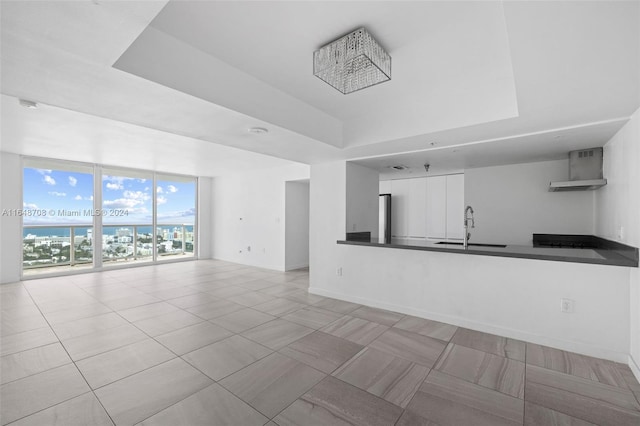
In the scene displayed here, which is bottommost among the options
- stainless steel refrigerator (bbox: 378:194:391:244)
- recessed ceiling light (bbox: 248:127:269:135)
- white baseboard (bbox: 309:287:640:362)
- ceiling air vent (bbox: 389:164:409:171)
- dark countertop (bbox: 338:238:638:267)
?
white baseboard (bbox: 309:287:640:362)

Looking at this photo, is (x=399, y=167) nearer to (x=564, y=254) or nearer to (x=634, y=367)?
(x=564, y=254)

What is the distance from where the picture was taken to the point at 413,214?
619 centimetres

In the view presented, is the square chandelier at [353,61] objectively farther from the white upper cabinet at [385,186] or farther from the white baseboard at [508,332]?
the white upper cabinet at [385,186]

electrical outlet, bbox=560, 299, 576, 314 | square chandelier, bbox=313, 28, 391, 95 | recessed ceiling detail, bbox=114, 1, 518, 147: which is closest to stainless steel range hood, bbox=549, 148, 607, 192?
electrical outlet, bbox=560, 299, 576, 314

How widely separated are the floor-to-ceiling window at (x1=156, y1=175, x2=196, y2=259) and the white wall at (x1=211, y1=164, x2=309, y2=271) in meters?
0.68

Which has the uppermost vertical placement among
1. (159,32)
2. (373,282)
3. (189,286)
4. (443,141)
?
(159,32)

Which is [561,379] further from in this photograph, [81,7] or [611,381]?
[81,7]

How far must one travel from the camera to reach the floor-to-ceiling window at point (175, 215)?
26.5 ft

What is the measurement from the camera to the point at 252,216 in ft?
25.9

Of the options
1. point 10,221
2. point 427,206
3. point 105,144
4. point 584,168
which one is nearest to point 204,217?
point 10,221

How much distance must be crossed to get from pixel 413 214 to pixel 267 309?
12.3 feet

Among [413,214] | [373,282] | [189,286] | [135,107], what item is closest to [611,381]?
[373,282]

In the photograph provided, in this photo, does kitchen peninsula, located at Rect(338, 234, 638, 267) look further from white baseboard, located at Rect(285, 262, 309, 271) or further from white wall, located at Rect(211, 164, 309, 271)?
white wall, located at Rect(211, 164, 309, 271)

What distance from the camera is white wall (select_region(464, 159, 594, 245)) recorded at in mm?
4219
